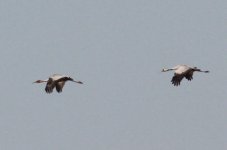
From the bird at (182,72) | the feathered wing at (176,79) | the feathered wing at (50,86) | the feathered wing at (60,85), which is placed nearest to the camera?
the feathered wing at (176,79)

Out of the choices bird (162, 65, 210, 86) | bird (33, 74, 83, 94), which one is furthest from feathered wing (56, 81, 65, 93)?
bird (162, 65, 210, 86)

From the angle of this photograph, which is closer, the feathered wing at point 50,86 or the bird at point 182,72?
the feathered wing at point 50,86

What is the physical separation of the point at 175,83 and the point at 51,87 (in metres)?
9.53

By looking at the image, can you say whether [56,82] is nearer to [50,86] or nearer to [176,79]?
[50,86]

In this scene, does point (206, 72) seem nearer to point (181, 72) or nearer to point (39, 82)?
point (181, 72)

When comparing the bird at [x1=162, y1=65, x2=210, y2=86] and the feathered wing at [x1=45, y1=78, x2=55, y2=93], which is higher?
the bird at [x1=162, y1=65, x2=210, y2=86]

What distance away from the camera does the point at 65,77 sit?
6171 inches

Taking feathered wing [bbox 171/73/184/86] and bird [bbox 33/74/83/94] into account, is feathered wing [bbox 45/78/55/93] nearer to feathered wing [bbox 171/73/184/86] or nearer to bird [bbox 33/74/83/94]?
bird [bbox 33/74/83/94]

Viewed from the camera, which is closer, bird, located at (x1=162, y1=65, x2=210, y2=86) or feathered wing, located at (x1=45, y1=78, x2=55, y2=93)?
feathered wing, located at (x1=45, y1=78, x2=55, y2=93)

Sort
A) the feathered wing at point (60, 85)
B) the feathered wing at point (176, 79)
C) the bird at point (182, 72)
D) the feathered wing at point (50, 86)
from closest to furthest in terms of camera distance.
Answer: the feathered wing at point (176, 79) < the feathered wing at point (50, 86) < the bird at point (182, 72) < the feathered wing at point (60, 85)

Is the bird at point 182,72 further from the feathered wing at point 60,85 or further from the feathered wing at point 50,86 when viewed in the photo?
the feathered wing at point 50,86

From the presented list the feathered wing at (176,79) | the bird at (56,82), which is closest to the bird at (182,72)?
the feathered wing at (176,79)

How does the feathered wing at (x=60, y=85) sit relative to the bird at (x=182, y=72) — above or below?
below

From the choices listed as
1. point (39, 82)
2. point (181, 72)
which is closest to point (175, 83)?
point (181, 72)
